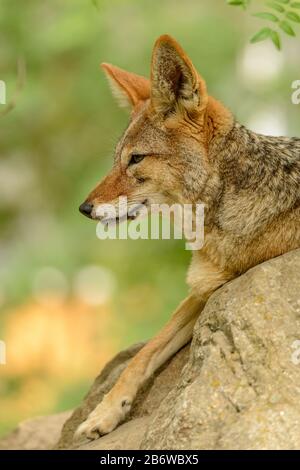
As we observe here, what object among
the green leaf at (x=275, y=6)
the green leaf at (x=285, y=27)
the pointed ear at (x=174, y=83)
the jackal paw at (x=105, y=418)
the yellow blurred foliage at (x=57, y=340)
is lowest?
the yellow blurred foliage at (x=57, y=340)

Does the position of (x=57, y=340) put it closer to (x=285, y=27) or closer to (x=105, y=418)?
(x=105, y=418)

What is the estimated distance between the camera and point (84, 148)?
58.1 ft

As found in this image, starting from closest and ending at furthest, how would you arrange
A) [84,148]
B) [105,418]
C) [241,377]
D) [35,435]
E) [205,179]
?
[241,377] → [205,179] → [105,418] → [35,435] → [84,148]

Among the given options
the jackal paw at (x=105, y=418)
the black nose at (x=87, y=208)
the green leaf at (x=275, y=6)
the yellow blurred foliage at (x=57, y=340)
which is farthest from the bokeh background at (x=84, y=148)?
the green leaf at (x=275, y=6)

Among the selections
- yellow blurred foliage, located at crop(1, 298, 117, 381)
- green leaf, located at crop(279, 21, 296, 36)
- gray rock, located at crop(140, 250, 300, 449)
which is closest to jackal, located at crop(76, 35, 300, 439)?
gray rock, located at crop(140, 250, 300, 449)

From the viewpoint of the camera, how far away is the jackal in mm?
5965

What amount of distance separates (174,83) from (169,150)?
481mm

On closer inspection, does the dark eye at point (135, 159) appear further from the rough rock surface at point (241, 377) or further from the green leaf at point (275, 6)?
the green leaf at point (275, 6)

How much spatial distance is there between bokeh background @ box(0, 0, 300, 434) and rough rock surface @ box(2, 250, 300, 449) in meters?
9.21

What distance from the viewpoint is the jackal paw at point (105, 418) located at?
612 centimetres

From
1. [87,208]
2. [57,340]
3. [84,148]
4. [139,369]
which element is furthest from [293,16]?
[84,148]
